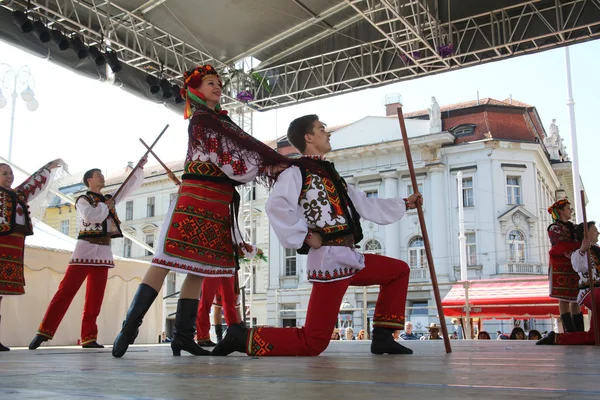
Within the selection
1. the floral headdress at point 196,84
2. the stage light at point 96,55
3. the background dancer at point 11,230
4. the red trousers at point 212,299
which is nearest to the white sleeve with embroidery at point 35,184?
the background dancer at point 11,230

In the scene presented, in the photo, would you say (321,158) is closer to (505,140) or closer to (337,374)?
(337,374)

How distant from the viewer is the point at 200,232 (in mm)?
3248

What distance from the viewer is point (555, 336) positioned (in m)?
4.76

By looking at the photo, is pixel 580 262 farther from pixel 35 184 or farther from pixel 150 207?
pixel 150 207

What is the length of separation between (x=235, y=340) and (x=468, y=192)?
76.1 feet

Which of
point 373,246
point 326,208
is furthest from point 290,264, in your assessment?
→ point 326,208

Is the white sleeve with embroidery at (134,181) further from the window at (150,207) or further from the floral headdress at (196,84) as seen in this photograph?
the window at (150,207)

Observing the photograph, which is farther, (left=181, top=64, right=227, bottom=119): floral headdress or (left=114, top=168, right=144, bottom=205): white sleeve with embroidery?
(left=114, top=168, right=144, bottom=205): white sleeve with embroidery

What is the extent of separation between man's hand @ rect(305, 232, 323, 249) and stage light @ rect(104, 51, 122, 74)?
22.6 feet

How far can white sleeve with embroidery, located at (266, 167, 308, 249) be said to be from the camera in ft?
9.77

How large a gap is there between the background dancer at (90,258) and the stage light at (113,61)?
4.28m

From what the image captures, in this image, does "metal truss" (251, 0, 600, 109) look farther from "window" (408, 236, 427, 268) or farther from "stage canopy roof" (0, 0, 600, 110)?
"window" (408, 236, 427, 268)

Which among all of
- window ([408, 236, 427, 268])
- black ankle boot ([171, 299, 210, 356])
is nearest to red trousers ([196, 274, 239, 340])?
black ankle boot ([171, 299, 210, 356])

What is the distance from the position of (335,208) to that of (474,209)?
22484mm
